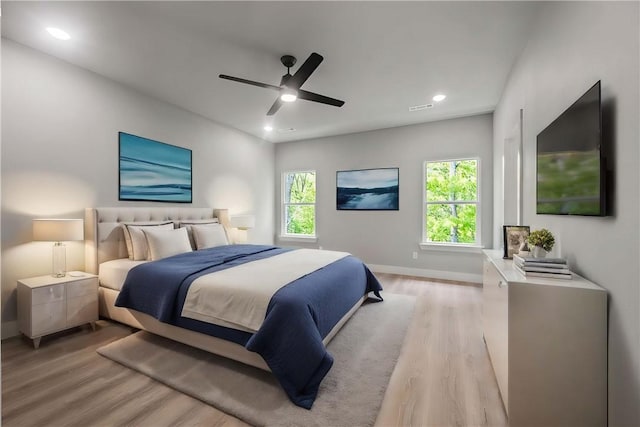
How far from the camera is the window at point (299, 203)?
19.9 ft

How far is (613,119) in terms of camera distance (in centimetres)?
141

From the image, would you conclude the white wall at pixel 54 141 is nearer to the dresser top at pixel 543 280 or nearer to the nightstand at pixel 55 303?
the nightstand at pixel 55 303

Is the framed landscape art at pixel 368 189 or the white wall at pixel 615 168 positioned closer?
the white wall at pixel 615 168

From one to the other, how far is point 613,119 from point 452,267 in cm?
361

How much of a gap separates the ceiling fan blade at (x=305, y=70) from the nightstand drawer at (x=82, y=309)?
2805 millimetres

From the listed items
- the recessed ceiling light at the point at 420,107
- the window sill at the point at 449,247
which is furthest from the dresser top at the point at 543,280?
the recessed ceiling light at the point at 420,107

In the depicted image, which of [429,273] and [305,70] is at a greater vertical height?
[305,70]

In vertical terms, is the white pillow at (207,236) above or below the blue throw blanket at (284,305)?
above

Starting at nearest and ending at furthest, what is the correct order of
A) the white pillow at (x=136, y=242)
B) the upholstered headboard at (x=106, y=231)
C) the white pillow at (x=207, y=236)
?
1. the upholstered headboard at (x=106, y=231)
2. the white pillow at (x=136, y=242)
3. the white pillow at (x=207, y=236)

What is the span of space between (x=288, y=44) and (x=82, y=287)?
9.90ft

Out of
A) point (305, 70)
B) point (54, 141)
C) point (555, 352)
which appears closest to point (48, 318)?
point (54, 141)

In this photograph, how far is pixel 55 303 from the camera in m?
2.60

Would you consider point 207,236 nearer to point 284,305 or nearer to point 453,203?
point 284,305

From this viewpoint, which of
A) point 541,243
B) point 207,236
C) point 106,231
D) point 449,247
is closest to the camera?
point 541,243
